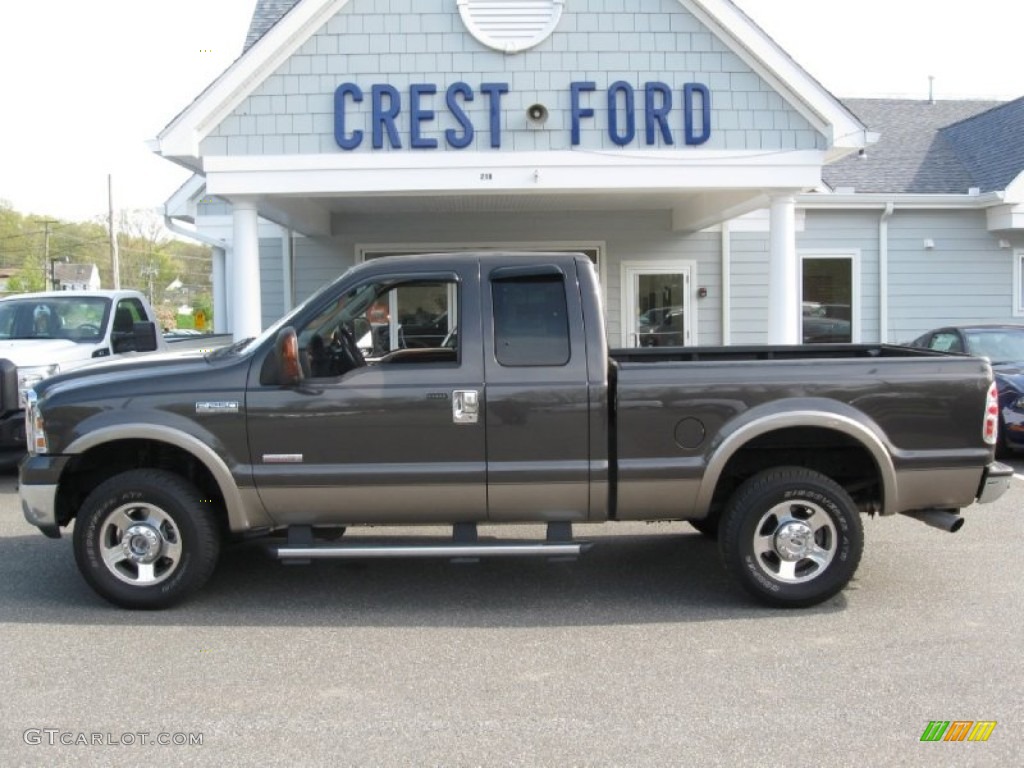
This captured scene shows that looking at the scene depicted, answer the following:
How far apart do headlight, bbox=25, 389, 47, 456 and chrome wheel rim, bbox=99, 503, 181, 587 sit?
1.90 ft

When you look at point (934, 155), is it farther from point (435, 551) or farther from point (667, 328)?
point (435, 551)

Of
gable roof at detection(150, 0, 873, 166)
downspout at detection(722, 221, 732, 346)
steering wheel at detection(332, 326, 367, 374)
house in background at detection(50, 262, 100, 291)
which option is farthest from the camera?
house in background at detection(50, 262, 100, 291)

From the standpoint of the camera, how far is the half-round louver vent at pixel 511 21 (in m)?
11.4

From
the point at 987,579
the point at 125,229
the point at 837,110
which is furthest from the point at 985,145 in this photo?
the point at 125,229

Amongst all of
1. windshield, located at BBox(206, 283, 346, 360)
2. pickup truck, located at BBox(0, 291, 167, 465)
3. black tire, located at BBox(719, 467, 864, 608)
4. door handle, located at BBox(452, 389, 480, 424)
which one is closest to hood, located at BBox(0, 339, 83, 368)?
pickup truck, located at BBox(0, 291, 167, 465)

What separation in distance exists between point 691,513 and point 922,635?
1.36 metres

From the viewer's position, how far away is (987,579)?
21.1 ft

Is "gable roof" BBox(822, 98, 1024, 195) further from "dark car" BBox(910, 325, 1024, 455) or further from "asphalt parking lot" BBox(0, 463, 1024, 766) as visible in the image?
"asphalt parking lot" BBox(0, 463, 1024, 766)

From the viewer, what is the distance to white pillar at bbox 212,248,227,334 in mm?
17234

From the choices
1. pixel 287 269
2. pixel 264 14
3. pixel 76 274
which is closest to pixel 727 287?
pixel 287 269

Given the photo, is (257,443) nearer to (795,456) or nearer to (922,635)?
(795,456)

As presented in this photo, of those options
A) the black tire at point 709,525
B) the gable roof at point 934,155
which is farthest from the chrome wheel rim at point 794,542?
the gable roof at point 934,155

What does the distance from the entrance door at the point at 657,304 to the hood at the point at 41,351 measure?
26.3 feet

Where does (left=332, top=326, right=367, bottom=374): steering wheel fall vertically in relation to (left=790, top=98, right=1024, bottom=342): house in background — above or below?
below
